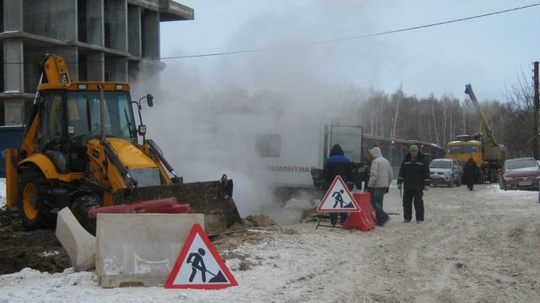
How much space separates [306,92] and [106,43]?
1024 inches

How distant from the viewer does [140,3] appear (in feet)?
129

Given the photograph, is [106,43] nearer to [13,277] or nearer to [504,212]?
[504,212]

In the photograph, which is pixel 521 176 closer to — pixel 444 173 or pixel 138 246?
pixel 444 173

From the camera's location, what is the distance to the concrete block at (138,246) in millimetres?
6227

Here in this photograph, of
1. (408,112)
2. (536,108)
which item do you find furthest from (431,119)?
(536,108)

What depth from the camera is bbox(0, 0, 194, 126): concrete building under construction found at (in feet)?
100

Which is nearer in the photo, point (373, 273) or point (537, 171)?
point (373, 273)

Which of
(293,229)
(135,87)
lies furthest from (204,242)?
(135,87)

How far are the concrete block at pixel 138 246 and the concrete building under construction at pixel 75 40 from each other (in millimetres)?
23907

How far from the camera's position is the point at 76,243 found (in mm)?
7109

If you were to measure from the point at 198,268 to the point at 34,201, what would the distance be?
6252 mm

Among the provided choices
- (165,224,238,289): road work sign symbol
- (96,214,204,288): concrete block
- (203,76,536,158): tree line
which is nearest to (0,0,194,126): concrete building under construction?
(203,76,536,158): tree line

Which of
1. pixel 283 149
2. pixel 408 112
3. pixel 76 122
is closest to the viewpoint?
pixel 76 122

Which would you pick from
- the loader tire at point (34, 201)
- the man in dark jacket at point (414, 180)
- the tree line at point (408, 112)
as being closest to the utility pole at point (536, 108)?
the tree line at point (408, 112)
